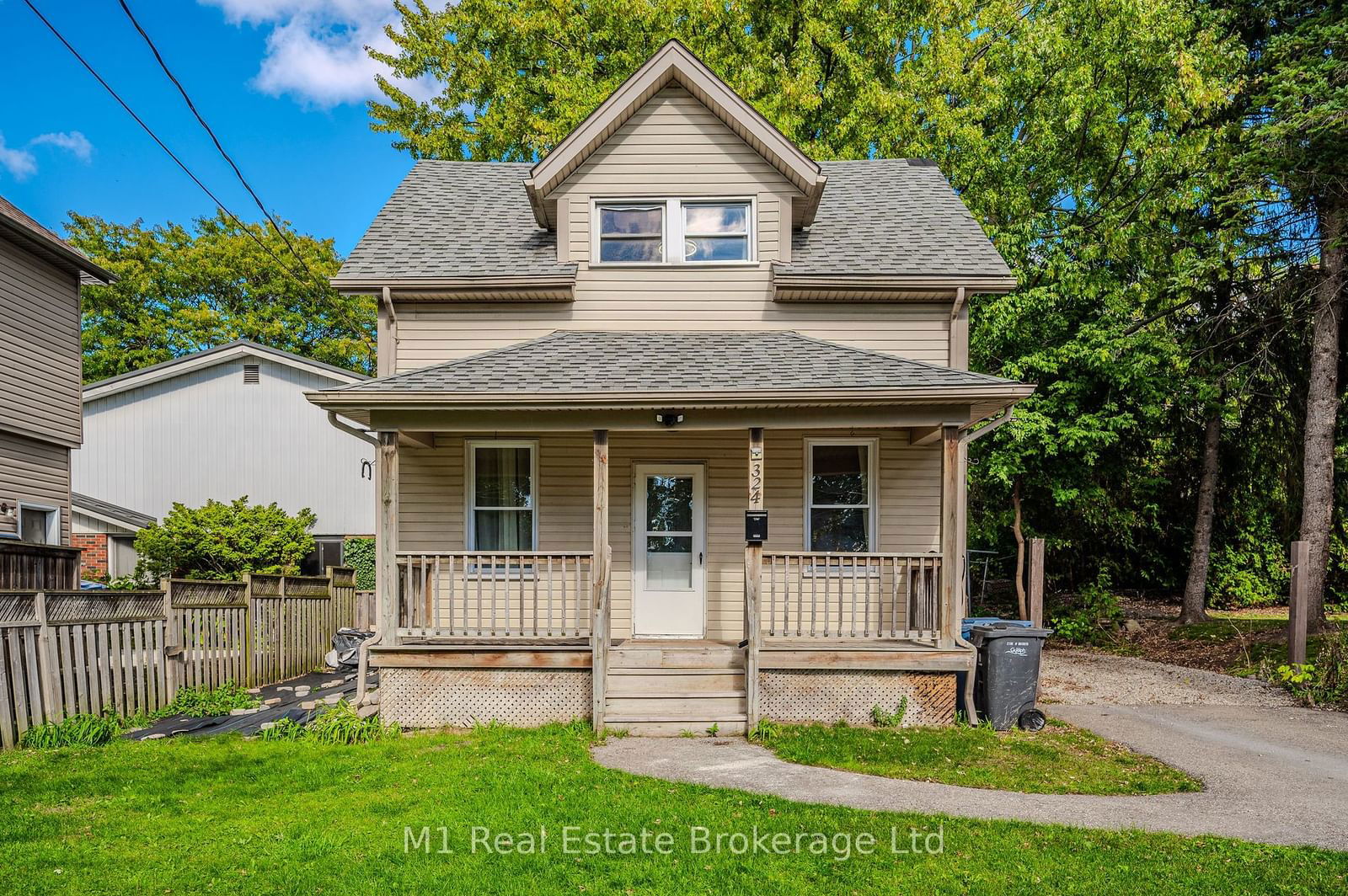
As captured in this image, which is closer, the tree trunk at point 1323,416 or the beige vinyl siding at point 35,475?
the tree trunk at point 1323,416

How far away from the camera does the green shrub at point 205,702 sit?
8672mm

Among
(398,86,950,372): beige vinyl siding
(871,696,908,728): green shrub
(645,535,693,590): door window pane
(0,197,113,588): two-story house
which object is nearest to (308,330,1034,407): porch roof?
(398,86,950,372): beige vinyl siding

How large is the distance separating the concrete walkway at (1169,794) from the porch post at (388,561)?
8.61ft

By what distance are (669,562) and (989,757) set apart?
4.44 m

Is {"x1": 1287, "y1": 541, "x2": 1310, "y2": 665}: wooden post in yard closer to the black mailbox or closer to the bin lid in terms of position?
the bin lid

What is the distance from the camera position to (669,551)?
34.1ft

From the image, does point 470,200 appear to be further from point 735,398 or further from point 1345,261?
point 1345,261

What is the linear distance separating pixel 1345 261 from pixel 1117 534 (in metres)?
8.02

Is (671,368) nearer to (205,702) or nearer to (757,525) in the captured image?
(757,525)

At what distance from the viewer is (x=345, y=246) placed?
113ft

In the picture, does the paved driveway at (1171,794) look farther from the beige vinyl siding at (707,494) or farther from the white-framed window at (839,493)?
the white-framed window at (839,493)

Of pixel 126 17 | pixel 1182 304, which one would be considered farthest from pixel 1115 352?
pixel 126 17

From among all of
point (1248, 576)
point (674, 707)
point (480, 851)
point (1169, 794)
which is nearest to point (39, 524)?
point (674, 707)

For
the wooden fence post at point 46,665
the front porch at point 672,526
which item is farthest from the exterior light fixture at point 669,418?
the wooden fence post at point 46,665
